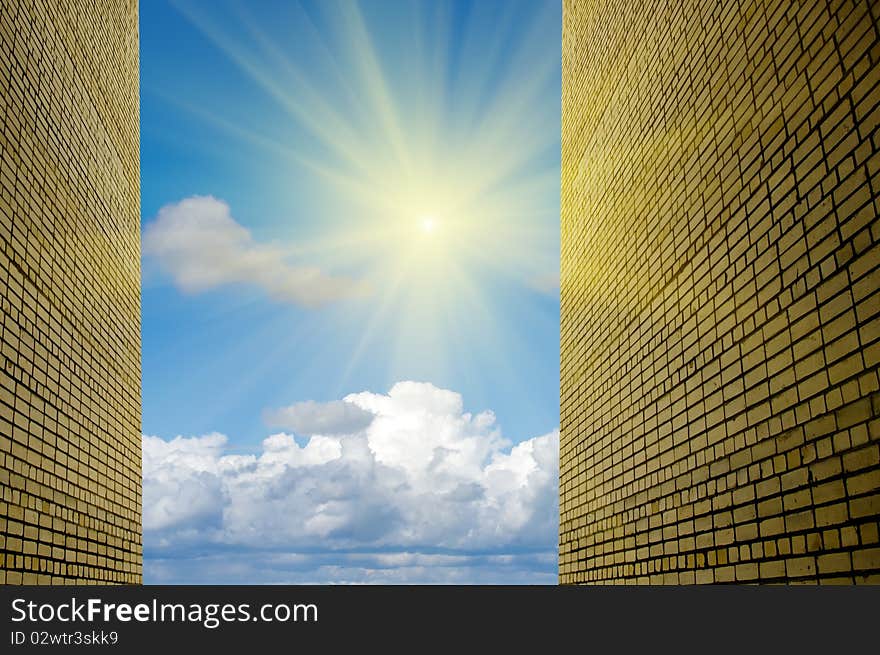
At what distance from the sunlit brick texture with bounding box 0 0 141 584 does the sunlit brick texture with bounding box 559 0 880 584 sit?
11.0 ft

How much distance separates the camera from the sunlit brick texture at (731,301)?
9.59ft

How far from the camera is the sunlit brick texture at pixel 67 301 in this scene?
13.4 ft

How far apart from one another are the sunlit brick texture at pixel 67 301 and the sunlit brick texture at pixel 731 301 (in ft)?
11.0

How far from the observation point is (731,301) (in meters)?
3.88

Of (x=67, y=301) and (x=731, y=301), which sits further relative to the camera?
(x=67, y=301)

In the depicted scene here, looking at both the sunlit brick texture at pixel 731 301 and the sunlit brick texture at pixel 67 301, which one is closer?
the sunlit brick texture at pixel 731 301

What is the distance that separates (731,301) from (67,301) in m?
3.81

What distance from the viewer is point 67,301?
488 centimetres

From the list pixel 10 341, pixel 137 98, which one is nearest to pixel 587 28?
pixel 137 98

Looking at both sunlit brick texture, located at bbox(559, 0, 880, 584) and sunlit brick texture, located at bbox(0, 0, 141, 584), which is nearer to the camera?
sunlit brick texture, located at bbox(559, 0, 880, 584)

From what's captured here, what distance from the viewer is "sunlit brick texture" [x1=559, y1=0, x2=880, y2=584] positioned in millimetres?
2922

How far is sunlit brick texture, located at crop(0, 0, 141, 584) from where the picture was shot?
4082 millimetres

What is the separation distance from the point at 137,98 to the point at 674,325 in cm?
529

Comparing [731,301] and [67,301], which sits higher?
[67,301]
